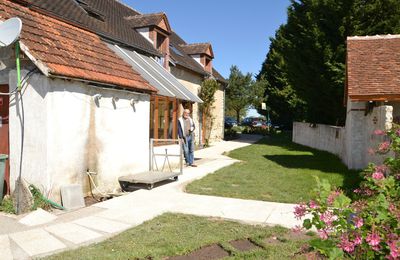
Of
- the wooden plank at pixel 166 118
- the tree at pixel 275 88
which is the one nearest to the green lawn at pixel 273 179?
the wooden plank at pixel 166 118

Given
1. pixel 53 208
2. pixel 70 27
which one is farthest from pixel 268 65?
pixel 53 208

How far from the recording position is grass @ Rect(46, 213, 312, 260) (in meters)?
4.98

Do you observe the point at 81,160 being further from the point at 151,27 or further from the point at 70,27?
the point at 151,27

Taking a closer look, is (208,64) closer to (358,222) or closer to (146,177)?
(146,177)

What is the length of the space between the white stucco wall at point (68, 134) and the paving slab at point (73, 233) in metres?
1.53

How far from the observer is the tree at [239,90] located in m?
42.5

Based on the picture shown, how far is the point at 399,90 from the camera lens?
10.8 meters

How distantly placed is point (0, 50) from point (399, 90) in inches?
414

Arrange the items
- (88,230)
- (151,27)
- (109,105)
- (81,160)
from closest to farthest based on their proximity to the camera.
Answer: (88,230) → (81,160) → (109,105) → (151,27)

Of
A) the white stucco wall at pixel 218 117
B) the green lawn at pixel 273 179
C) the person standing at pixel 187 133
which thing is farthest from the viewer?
the white stucco wall at pixel 218 117

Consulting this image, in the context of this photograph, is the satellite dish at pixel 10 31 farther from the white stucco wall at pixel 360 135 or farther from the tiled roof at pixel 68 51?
the white stucco wall at pixel 360 135

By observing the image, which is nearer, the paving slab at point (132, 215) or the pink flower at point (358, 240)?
the pink flower at point (358, 240)

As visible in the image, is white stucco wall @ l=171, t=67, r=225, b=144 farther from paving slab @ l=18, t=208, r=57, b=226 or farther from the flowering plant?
the flowering plant

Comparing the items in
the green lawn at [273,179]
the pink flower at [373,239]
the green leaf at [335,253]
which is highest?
the pink flower at [373,239]
